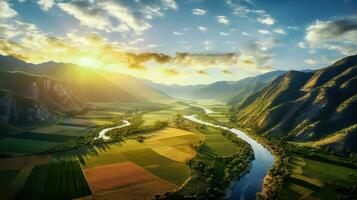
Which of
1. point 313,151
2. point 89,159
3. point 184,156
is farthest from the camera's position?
point 313,151

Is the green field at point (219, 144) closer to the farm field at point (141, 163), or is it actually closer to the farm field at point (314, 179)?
the farm field at point (141, 163)

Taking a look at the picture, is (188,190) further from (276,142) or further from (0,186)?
(276,142)

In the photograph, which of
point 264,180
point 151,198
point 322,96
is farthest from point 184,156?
point 322,96

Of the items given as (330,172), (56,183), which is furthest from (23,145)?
(330,172)

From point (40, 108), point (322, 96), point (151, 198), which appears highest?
point (322, 96)

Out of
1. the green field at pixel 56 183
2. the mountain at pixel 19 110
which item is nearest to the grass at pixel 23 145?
the green field at pixel 56 183
